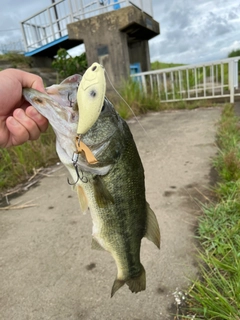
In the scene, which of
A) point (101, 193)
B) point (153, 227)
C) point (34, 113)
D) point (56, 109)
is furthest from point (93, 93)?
point (153, 227)

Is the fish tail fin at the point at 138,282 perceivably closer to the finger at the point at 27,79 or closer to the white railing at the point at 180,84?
the finger at the point at 27,79

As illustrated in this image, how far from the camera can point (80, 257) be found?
2.13 metres

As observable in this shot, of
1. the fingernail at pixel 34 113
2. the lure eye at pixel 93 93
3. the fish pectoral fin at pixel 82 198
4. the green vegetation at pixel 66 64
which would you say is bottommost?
the fish pectoral fin at pixel 82 198

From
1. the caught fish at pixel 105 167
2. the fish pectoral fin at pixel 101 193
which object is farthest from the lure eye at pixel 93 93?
the fish pectoral fin at pixel 101 193

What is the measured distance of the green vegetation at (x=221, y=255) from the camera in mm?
1408

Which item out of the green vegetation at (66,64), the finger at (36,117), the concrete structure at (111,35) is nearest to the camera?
the finger at (36,117)

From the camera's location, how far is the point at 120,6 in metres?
8.88

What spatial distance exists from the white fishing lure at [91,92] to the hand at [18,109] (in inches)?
19.6

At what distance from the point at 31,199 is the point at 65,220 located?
723 mm

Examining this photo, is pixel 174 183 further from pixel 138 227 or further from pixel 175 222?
pixel 138 227

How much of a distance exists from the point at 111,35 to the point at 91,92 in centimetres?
876

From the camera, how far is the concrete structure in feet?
28.3

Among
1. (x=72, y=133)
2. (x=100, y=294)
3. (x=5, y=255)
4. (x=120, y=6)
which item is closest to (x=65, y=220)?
(x=5, y=255)

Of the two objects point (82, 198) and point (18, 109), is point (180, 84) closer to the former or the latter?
point (18, 109)
